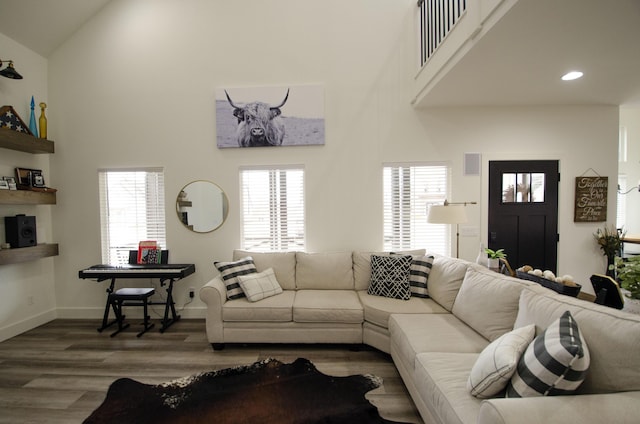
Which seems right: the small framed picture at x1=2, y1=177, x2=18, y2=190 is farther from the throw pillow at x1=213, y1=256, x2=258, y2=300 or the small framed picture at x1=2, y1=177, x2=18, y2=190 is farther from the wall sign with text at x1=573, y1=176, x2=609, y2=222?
the wall sign with text at x1=573, y1=176, x2=609, y2=222

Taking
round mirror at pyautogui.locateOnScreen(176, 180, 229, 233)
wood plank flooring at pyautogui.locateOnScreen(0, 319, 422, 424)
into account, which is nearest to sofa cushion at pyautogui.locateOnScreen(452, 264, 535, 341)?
wood plank flooring at pyautogui.locateOnScreen(0, 319, 422, 424)

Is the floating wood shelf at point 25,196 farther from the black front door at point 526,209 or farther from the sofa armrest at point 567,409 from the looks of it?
the black front door at point 526,209

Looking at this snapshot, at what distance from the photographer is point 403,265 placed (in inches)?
111

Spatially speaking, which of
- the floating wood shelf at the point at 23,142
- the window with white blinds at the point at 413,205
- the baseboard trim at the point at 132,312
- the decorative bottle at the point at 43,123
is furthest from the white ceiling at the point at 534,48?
the baseboard trim at the point at 132,312

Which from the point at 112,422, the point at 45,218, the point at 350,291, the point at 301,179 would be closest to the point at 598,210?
the point at 350,291

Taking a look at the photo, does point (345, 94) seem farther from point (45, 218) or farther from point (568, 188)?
point (45, 218)

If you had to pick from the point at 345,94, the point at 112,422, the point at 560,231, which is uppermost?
the point at 345,94

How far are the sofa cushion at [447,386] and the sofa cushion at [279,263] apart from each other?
1.76 meters

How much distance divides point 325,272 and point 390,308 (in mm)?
907

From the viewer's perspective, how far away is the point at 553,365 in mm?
1064

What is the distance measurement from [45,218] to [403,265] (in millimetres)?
4686

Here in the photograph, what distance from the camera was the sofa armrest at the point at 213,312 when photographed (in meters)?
2.60

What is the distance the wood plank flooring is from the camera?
74.5 inches

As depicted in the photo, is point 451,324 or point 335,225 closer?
point 451,324
